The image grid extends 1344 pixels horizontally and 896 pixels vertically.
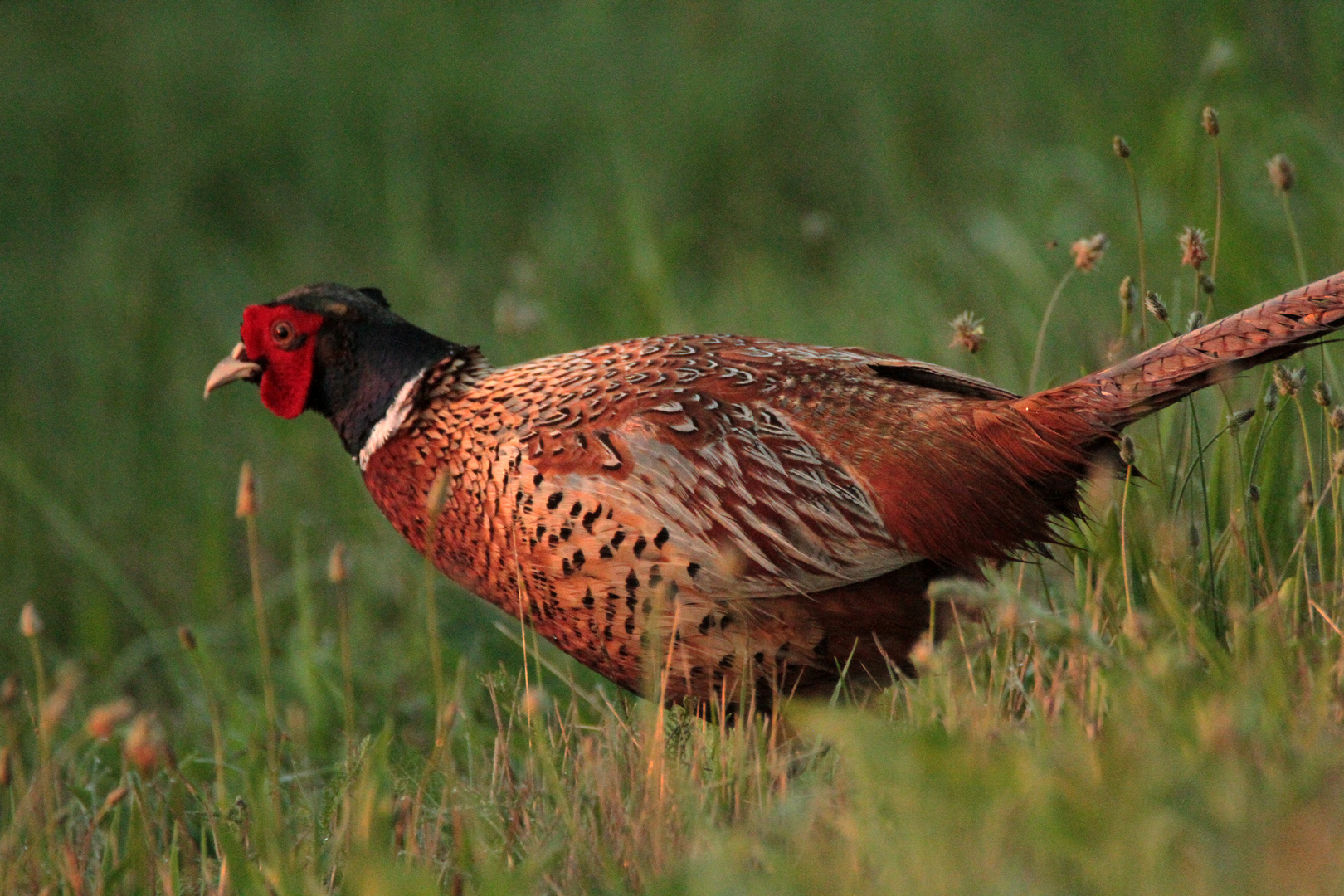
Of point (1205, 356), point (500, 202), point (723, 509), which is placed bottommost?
point (723, 509)

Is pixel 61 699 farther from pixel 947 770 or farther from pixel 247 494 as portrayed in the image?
pixel 947 770

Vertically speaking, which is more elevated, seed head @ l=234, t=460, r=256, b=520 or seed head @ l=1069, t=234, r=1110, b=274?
seed head @ l=1069, t=234, r=1110, b=274

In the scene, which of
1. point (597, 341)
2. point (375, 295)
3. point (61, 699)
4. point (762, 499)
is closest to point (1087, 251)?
point (762, 499)

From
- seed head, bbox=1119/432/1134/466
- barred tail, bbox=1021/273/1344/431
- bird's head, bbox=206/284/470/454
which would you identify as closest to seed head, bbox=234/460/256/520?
bird's head, bbox=206/284/470/454

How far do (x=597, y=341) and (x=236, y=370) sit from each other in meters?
2.62

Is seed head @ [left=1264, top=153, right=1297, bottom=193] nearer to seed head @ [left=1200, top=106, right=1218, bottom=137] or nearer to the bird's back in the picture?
seed head @ [left=1200, top=106, right=1218, bottom=137]

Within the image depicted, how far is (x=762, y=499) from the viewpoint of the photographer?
2.95 m

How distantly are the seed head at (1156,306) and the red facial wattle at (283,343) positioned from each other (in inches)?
73.8

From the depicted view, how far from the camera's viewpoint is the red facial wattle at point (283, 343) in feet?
11.6

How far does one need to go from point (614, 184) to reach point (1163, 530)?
17.1 feet

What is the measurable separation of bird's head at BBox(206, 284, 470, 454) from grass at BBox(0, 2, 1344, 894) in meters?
0.46

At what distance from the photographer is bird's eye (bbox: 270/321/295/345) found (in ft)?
11.6

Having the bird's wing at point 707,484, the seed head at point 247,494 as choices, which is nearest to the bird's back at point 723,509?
the bird's wing at point 707,484

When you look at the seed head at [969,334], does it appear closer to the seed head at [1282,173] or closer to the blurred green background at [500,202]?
the seed head at [1282,173]
